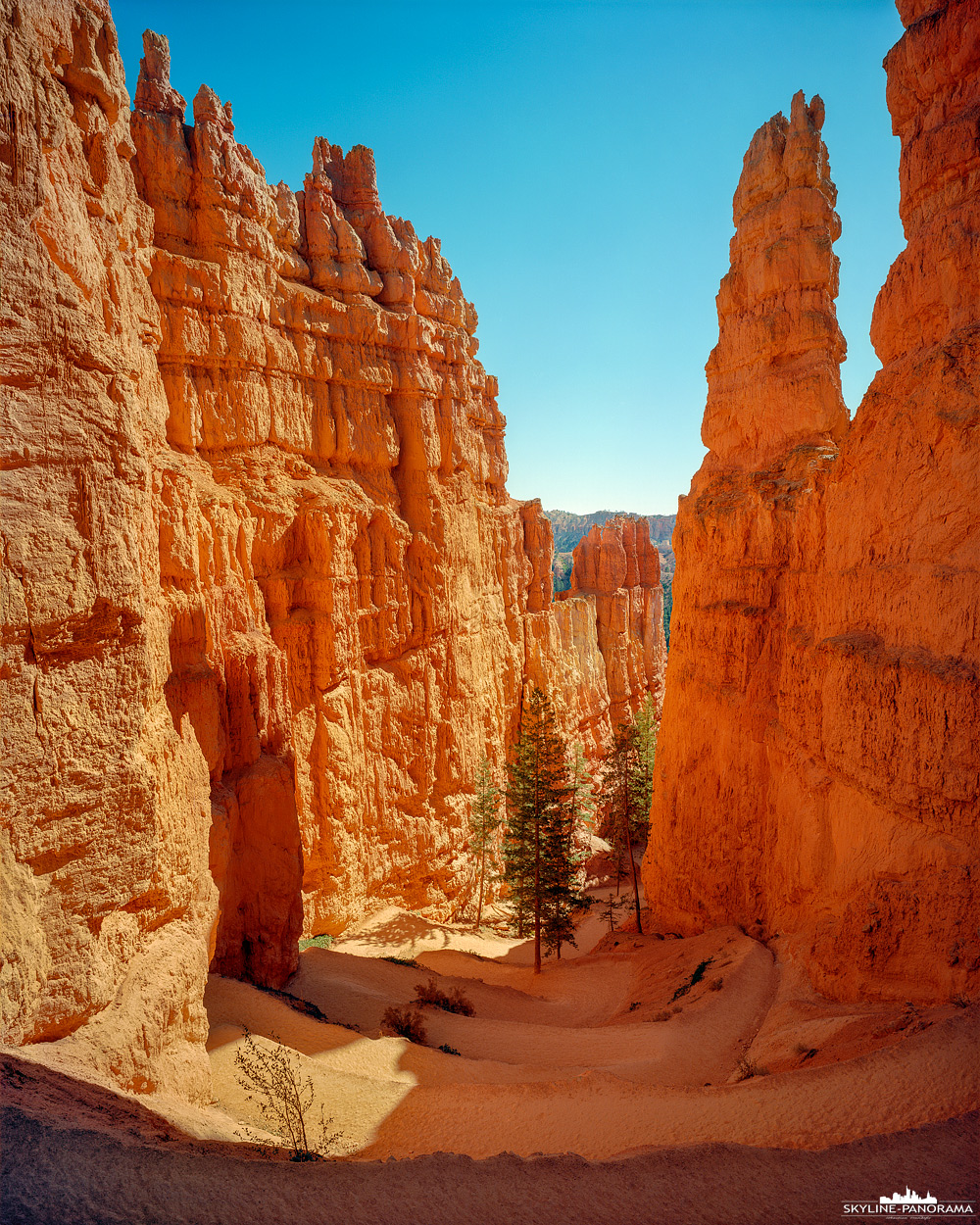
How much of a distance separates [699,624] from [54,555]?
643 inches

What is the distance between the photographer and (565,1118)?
31.1 ft

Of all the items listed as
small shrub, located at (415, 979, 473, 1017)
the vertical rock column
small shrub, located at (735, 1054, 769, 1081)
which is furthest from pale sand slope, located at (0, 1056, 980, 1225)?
small shrub, located at (415, 979, 473, 1017)

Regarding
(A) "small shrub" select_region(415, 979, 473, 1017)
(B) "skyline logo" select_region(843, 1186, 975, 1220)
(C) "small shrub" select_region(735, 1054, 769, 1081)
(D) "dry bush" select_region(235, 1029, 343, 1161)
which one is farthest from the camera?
(A) "small shrub" select_region(415, 979, 473, 1017)

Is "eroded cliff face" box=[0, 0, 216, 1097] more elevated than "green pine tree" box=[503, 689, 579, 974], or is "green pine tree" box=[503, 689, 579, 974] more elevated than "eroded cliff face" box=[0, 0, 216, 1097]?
"eroded cliff face" box=[0, 0, 216, 1097]

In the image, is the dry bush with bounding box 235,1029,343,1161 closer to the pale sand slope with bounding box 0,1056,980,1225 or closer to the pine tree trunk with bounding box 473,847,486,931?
the pale sand slope with bounding box 0,1056,980,1225

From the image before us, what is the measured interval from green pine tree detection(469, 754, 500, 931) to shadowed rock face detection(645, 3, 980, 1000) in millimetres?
11390

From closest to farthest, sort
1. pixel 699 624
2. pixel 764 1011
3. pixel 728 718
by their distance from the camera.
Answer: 1. pixel 764 1011
2. pixel 728 718
3. pixel 699 624

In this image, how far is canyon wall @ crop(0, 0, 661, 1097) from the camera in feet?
22.2

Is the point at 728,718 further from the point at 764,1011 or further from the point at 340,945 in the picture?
the point at 340,945

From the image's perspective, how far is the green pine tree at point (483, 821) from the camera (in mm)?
29500

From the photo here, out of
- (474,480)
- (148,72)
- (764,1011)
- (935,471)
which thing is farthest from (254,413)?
(764,1011)

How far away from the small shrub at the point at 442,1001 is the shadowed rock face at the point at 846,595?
6.81 m

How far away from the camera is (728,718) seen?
57.4ft

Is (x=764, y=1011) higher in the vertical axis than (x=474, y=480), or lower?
lower
